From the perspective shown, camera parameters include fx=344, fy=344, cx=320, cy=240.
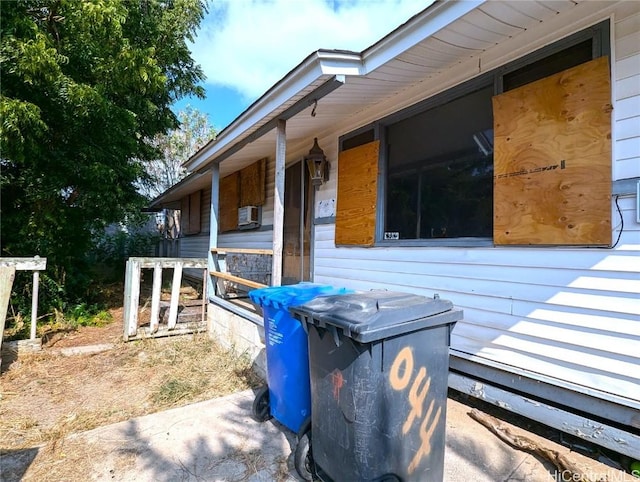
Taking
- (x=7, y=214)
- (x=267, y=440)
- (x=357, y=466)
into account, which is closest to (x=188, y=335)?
(x=267, y=440)

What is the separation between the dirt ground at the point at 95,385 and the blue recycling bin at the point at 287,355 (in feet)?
3.32

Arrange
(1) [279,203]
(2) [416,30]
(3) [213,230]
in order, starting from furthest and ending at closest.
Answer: (3) [213,230] → (1) [279,203] → (2) [416,30]

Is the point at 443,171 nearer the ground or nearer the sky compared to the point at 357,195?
nearer the sky

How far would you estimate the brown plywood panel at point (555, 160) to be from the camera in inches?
83.7

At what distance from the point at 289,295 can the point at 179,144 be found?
19.5 metres

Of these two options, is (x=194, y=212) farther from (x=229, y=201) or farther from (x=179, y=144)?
(x=179, y=144)

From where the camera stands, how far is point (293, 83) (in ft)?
10.4

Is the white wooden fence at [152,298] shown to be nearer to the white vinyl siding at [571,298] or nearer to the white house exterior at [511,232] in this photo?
the white house exterior at [511,232]

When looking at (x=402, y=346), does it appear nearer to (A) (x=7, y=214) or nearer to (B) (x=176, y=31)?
(A) (x=7, y=214)

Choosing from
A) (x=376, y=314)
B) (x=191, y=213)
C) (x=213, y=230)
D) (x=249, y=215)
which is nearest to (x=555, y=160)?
(x=376, y=314)

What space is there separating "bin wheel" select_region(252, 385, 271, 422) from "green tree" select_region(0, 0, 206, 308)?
4.33 m

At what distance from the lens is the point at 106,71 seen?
5.19m

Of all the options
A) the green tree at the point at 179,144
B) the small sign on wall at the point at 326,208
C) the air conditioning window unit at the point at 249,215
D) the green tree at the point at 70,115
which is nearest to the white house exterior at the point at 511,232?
the small sign on wall at the point at 326,208

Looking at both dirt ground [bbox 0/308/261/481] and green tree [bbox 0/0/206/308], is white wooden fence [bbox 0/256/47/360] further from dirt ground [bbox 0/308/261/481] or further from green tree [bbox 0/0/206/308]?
green tree [bbox 0/0/206/308]
